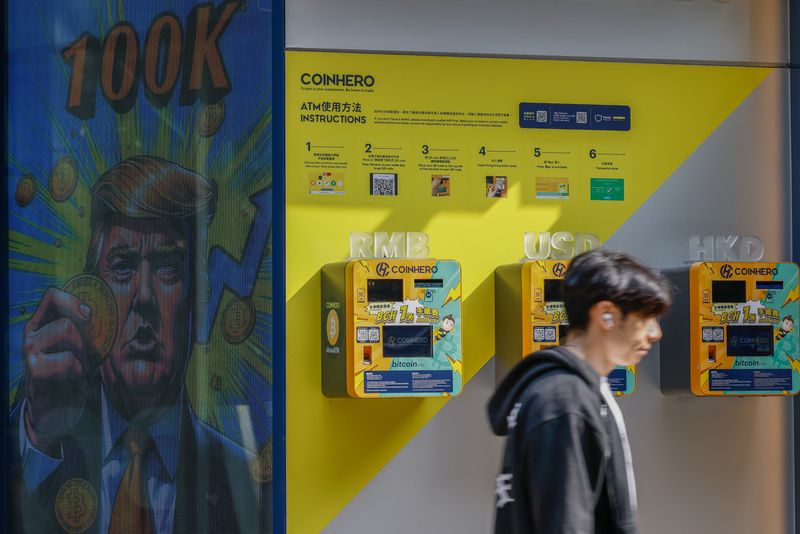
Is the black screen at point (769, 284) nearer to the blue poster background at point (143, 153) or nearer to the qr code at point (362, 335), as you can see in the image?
the qr code at point (362, 335)

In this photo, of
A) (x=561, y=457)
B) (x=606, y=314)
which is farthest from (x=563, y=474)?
(x=606, y=314)

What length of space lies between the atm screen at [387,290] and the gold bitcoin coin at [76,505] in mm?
1607

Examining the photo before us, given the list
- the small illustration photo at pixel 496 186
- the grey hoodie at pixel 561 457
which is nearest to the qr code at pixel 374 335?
the small illustration photo at pixel 496 186

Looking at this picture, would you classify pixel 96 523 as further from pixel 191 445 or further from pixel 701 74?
pixel 701 74

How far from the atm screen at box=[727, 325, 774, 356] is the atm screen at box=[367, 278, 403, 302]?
1.46 m

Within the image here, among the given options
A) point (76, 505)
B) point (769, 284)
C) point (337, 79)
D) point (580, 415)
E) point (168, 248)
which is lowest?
point (76, 505)

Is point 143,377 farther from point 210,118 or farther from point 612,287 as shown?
point 612,287

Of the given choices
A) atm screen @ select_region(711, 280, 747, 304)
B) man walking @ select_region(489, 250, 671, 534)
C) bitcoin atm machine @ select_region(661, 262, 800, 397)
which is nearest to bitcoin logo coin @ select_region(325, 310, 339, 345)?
bitcoin atm machine @ select_region(661, 262, 800, 397)

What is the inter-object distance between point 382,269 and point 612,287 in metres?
1.93

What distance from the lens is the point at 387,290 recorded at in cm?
459

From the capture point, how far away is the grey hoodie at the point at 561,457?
2.42 metres

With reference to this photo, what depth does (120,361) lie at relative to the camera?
4.96 meters

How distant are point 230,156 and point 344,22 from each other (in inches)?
31.5

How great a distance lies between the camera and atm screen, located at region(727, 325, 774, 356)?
4789mm
